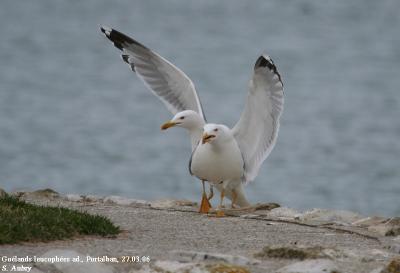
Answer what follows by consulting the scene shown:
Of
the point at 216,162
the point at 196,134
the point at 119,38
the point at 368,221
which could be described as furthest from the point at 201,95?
the point at 368,221

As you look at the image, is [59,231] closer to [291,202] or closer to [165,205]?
[165,205]

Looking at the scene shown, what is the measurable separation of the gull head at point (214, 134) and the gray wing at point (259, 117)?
17.2 inches

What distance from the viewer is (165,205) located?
29.4 feet

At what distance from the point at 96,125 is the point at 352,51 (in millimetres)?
15583

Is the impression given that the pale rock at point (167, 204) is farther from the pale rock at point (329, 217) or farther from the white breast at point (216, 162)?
the pale rock at point (329, 217)

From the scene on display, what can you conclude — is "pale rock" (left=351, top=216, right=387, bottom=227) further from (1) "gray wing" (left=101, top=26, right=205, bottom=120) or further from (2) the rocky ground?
(1) "gray wing" (left=101, top=26, right=205, bottom=120)

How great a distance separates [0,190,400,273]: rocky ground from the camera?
5844 millimetres

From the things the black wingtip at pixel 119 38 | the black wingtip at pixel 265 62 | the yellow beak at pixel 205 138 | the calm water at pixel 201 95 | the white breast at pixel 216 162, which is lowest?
the white breast at pixel 216 162

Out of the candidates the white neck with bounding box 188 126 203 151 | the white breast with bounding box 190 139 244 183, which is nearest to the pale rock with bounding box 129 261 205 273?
the white breast with bounding box 190 139 244 183

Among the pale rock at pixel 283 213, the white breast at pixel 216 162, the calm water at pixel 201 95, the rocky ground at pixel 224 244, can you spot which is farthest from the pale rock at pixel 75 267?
the calm water at pixel 201 95

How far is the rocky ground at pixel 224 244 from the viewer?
5.84 m

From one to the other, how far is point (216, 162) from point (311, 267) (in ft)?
10.2

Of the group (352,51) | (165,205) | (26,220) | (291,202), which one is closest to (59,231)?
(26,220)

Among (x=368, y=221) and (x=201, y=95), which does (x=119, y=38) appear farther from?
(x=201, y=95)
